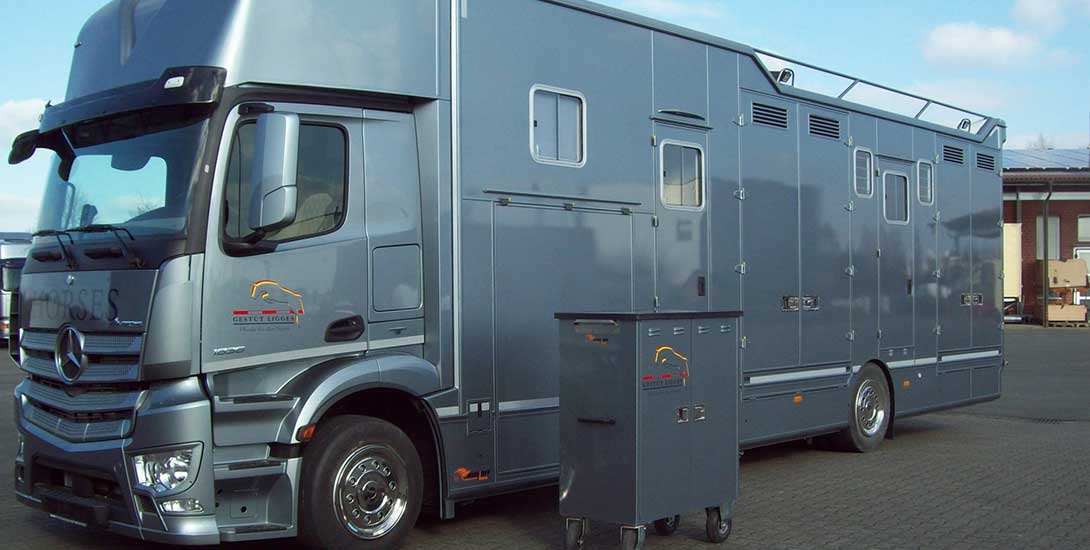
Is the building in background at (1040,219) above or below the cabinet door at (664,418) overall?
above

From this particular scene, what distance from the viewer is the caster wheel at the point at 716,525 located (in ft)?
24.5

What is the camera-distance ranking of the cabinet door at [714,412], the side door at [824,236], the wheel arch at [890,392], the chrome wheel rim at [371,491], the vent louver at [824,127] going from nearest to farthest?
the chrome wheel rim at [371,491]
the cabinet door at [714,412]
the side door at [824,236]
the vent louver at [824,127]
the wheel arch at [890,392]

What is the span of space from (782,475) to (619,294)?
3067mm

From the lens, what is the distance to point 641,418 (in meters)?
6.81

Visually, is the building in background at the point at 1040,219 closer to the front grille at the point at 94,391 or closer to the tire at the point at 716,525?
the tire at the point at 716,525

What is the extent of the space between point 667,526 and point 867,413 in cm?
502

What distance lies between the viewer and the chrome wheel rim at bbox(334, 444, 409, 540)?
22.0 ft

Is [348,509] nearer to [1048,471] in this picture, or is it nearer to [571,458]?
[571,458]

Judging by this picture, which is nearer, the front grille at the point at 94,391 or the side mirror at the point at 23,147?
the front grille at the point at 94,391

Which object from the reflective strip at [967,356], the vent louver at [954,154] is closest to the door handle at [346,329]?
the reflective strip at [967,356]

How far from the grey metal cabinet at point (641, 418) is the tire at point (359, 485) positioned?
1.04 m

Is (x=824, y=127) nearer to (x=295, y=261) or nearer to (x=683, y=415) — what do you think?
(x=683, y=415)

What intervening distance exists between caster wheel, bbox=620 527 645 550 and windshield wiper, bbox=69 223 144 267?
338 centimetres

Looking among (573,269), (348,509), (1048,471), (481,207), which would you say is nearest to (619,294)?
(573,269)
